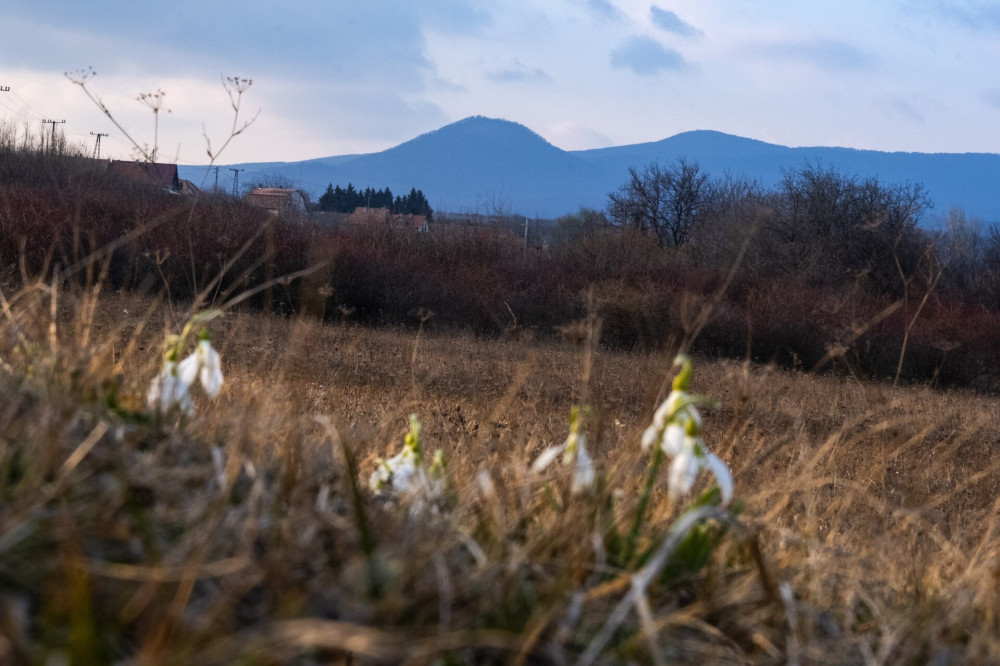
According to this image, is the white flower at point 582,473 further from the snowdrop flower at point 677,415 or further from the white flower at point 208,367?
the white flower at point 208,367

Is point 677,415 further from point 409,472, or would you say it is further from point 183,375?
point 183,375

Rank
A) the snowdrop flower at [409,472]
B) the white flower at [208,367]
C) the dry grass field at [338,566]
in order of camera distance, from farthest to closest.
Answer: the white flower at [208,367]
the snowdrop flower at [409,472]
the dry grass field at [338,566]

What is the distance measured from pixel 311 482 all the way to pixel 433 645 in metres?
0.74

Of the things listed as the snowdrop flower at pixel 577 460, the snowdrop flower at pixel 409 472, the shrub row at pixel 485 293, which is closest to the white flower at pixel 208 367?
the snowdrop flower at pixel 409 472

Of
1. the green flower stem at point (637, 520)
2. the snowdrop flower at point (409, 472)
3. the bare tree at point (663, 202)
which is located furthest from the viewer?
the bare tree at point (663, 202)

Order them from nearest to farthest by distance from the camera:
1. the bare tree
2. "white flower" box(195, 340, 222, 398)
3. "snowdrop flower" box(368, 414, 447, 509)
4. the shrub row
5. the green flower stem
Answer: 1. the green flower stem
2. "snowdrop flower" box(368, 414, 447, 509)
3. "white flower" box(195, 340, 222, 398)
4. the shrub row
5. the bare tree

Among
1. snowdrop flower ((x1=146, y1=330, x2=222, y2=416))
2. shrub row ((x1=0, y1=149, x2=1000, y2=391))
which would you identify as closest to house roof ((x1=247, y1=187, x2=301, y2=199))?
shrub row ((x1=0, y1=149, x2=1000, y2=391))

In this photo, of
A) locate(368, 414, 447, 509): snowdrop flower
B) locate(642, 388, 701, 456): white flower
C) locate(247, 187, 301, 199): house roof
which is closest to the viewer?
locate(642, 388, 701, 456): white flower

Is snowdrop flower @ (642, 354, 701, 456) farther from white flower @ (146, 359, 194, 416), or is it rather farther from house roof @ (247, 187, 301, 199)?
house roof @ (247, 187, 301, 199)

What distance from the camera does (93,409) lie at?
2.08 meters

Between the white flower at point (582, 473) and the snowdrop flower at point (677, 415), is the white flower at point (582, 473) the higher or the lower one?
the lower one

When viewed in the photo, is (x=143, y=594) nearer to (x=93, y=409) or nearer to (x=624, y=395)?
(x=93, y=409)

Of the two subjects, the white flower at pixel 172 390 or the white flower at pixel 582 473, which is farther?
the white flower at pixel 172 390

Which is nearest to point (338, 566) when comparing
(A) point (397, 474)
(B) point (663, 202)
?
(A) point (397, 474)
